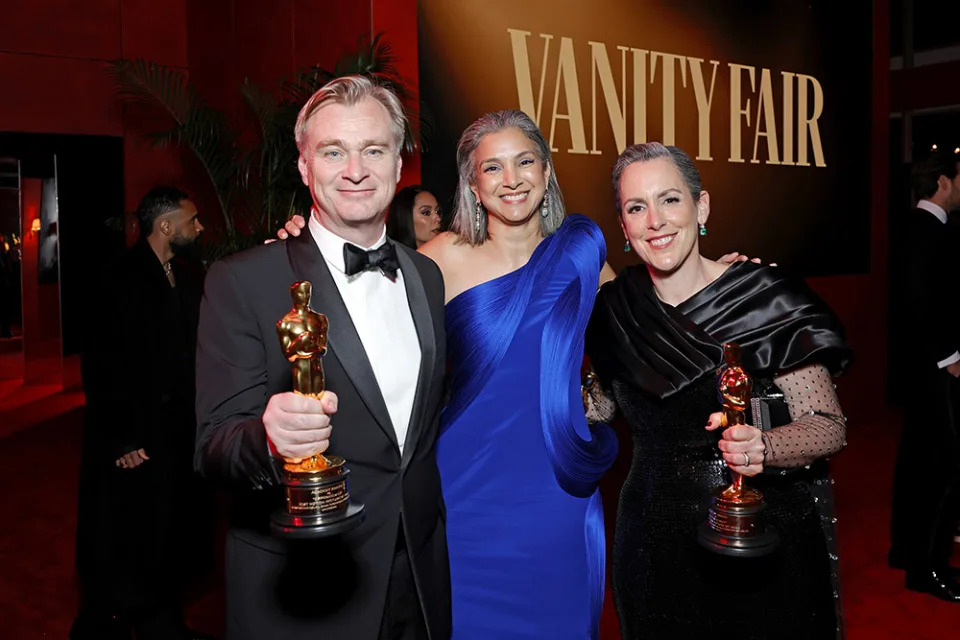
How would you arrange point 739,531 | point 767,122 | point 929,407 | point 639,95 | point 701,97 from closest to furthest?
point 739,531, point 929,407, point 639,95, point 701,97, point 767,122

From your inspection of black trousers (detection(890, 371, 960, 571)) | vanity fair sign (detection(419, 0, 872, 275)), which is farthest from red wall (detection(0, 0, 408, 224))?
black trousers (detection(890, 371, 960, 571))

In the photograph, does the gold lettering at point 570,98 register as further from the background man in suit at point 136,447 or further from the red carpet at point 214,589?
the background man in suit at point 136,447

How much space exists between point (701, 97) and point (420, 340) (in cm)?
585

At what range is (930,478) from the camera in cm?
433

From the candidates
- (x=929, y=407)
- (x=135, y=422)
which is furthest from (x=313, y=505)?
(x=929, y=407)

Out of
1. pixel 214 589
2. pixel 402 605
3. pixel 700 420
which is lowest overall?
pixel 214 589

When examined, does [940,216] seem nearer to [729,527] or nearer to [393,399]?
[729,527]

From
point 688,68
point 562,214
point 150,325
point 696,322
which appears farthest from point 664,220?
point 688,68

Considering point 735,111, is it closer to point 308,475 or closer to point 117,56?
point 117,56

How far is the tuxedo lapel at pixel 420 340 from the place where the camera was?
6.05 ft

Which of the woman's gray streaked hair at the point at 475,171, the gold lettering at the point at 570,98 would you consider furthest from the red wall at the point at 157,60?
the woman's gray streaked hair at the point at 475,171

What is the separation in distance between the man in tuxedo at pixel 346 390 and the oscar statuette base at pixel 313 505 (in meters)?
0.21

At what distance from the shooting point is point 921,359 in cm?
437

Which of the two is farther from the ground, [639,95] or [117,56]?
[117,56]
